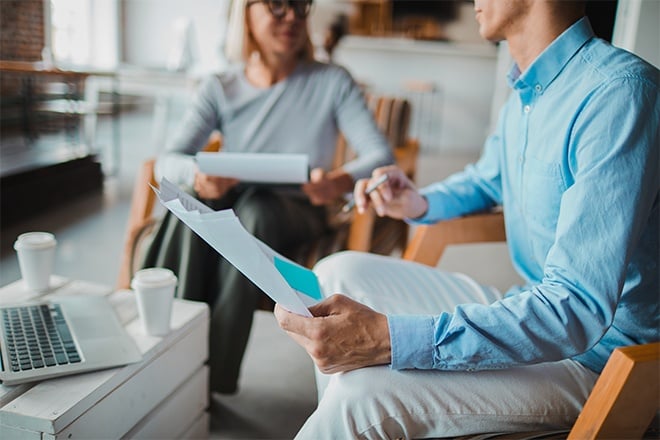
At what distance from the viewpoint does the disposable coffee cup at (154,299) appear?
3.40 ft

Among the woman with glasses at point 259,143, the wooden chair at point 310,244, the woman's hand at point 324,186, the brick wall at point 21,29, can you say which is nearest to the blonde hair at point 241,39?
the woman with glasses at point 259,143

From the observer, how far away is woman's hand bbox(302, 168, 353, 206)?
1531 mm

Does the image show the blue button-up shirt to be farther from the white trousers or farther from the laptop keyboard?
the laptop keyboard

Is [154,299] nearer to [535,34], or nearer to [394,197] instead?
[394,197]

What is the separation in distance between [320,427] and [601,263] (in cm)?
40

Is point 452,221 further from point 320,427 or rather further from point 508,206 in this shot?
point 320,427

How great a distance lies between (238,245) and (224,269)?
76 centimetres

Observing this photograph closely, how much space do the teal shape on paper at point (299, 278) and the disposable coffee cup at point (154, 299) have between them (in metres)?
0.25

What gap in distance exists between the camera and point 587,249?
2.39 ft

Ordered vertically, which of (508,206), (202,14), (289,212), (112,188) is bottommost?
(112,188)

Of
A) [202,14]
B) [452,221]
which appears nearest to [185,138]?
[452,221]

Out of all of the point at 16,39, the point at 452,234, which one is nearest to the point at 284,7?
the point at 452,234

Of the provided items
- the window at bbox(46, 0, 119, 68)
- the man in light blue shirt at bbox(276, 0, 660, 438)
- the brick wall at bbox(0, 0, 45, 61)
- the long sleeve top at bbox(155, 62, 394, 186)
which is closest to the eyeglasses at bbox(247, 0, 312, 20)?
the long sleeve top at bbox(155, 62, 394, 186)

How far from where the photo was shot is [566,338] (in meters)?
0.73
